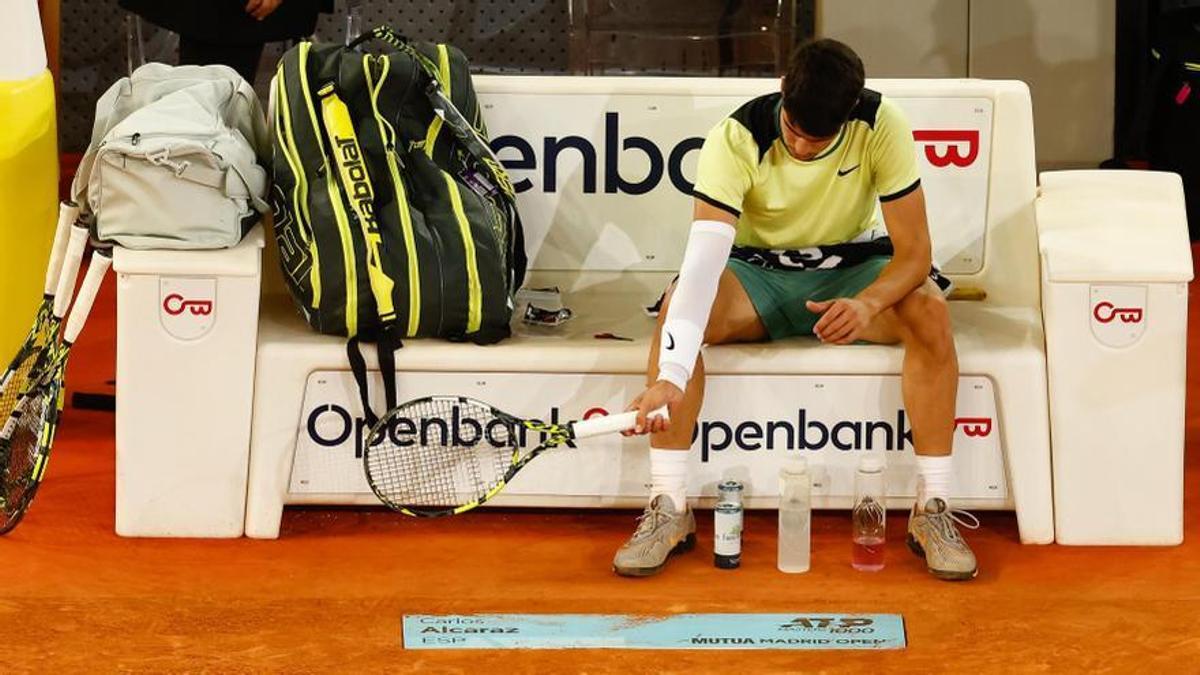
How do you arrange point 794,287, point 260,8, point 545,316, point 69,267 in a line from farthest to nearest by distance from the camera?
point 260,8 → point 545,316 → point 794,287 → point 69,267

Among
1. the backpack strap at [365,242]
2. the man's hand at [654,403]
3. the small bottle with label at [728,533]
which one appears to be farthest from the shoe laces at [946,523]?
the backpack strap at [365,242]

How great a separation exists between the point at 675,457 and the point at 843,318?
17.9 inches

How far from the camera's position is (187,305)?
13.7 feet

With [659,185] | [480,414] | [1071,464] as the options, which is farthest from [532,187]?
[1071,464]

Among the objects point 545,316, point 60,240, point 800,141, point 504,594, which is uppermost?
point 800,141

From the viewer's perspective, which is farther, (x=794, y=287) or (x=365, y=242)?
(x=794, y=287)

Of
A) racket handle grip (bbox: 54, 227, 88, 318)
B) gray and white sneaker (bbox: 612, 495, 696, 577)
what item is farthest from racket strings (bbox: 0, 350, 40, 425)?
gray and white sneaker (bbox: 612, 495, 696, 577)

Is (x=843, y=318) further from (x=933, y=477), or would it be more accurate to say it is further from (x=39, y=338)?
(x=39, y=338)

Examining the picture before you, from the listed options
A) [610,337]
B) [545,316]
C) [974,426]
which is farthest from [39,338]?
[974,426]

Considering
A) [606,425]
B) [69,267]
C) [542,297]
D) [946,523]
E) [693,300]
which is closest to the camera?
[606,425]

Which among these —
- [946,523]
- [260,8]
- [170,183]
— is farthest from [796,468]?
[260,8]

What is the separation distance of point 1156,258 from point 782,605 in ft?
3.62

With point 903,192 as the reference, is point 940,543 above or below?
below

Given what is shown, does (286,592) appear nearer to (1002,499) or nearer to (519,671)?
(519,671)
